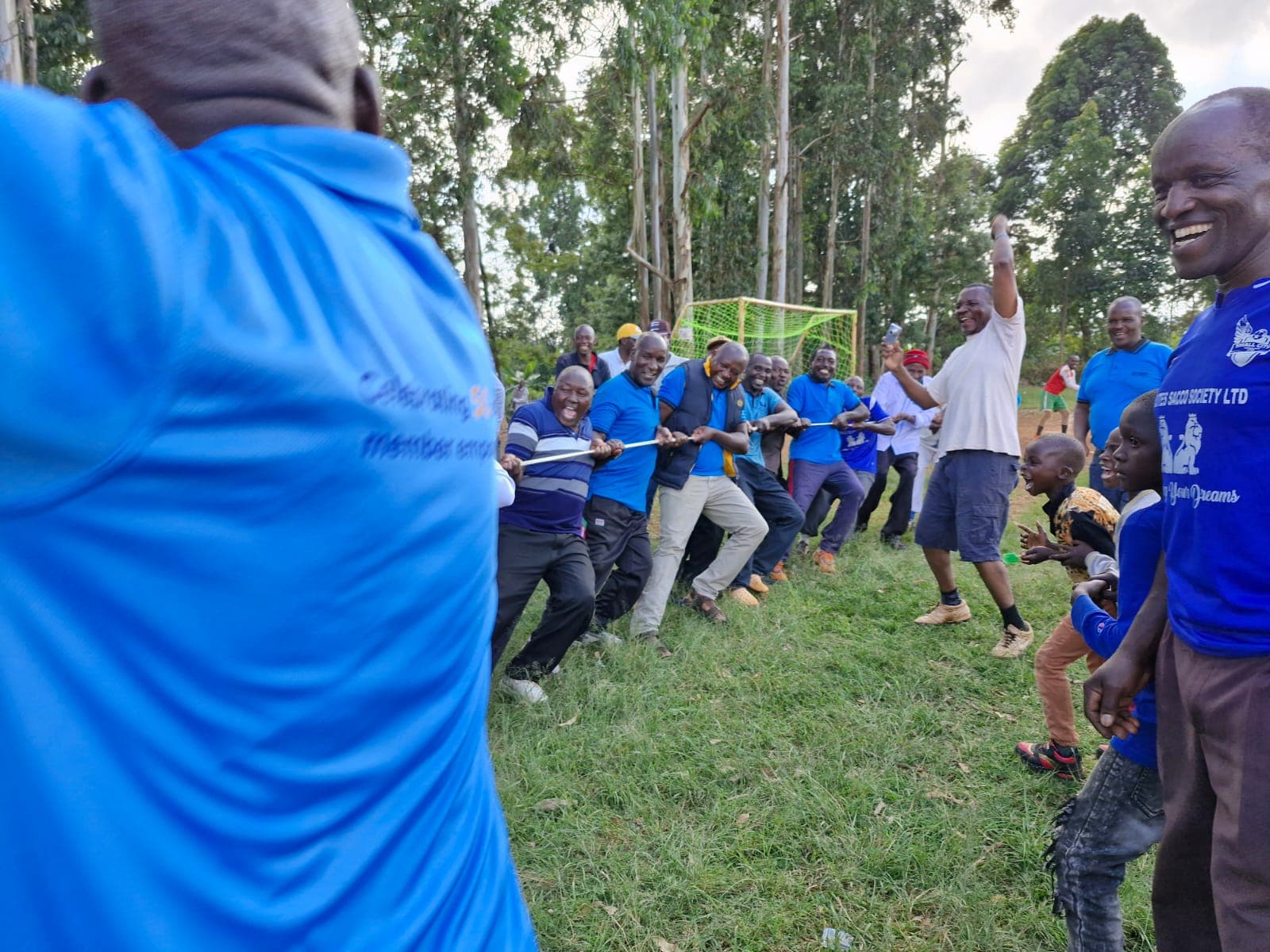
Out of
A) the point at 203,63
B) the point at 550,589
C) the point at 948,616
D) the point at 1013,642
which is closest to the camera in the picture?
the point at 203,63

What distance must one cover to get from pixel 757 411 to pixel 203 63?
6665mm

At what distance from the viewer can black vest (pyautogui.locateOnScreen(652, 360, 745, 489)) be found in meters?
5.95

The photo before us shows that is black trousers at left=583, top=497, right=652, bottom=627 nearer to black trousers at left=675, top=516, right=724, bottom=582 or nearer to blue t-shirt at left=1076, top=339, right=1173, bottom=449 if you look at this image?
black trousers at left=675, top=516, right=724, bottom=582

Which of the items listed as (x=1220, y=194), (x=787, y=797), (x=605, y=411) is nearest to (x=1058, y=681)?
(x=787, y=797)

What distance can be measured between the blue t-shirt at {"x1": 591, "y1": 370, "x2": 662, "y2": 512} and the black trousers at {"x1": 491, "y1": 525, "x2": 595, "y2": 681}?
2.61 ft

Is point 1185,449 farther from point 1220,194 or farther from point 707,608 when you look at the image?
point 707,608

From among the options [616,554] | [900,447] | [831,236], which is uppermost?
[831,236]

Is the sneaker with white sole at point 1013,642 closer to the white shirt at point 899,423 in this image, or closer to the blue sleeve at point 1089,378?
the blue sleeve at point 1089,378

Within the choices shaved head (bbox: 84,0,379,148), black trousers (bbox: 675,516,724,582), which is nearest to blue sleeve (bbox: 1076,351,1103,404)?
black trousers (bbox: 675,516,724,582)

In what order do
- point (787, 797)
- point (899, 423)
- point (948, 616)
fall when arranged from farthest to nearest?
point (899, 423) → point (948, 616) → point (787, 797)

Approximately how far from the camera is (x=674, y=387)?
6109 mm

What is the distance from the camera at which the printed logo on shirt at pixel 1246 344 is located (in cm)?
166

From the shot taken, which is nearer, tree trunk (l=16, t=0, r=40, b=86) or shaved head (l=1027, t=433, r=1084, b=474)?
shaved head (l=1027, t=433, r=1084, b=474)

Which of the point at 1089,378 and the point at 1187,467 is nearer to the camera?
the point at 1187,467
